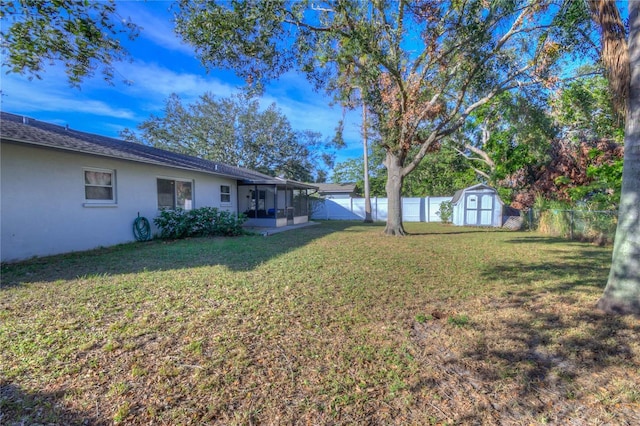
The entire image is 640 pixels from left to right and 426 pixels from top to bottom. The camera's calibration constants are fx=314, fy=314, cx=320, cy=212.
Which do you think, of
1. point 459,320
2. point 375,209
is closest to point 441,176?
point 375,209

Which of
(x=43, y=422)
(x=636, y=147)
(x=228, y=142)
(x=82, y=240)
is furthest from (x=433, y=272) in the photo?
(x=228, y=142)

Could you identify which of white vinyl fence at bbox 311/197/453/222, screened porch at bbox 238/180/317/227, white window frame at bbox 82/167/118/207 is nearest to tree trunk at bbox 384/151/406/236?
screened porch at bbox 238/180/317/227

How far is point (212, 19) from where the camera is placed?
5.84 meters

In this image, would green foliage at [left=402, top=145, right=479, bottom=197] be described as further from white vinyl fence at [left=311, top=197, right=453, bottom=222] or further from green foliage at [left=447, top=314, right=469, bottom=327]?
green foliage at [left=447, top=314, right=469, bottom=327]

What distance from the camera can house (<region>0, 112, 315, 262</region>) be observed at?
6559 millimetres

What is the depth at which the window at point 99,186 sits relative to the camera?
8282 mm

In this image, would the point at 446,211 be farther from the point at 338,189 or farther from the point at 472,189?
the point at 338,189

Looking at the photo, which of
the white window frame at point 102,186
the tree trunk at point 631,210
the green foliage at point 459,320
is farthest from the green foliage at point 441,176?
the green foliage at point 459,320

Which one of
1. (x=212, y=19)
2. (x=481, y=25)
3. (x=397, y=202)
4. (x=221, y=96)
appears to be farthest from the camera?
(x=221, y=96)

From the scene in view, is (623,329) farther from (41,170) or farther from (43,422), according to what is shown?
(41,170)

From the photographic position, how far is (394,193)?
39.2 ft

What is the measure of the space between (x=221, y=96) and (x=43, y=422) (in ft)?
91.2

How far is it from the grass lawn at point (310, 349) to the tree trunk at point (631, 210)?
0.38 metres

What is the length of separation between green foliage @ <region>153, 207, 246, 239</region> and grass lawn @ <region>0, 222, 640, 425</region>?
185 inches
